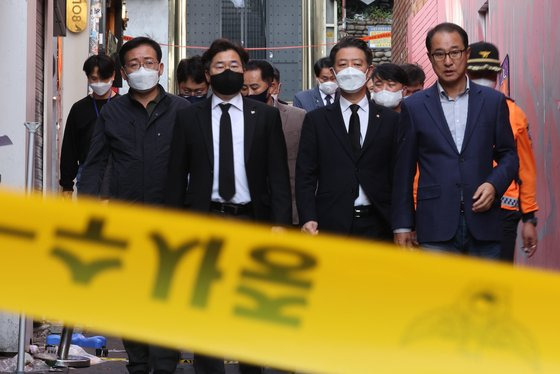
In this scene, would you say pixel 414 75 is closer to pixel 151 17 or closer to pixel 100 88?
pixel 100 88

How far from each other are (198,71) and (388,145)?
2821 millimetres

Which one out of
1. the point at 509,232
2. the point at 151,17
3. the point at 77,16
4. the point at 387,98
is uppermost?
the point at 151,17

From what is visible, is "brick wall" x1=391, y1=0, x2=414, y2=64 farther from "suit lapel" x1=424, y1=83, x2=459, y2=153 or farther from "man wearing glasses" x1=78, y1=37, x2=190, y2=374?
"suit lapel" x1=424, y1=83, x2=459, y2=153

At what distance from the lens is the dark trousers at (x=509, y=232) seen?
25.3 ft

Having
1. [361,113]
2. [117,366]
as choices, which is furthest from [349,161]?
[117,366]

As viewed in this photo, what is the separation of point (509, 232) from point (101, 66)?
4.28 metres

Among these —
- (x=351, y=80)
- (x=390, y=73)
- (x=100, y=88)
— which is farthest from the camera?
(x=100, y=88)

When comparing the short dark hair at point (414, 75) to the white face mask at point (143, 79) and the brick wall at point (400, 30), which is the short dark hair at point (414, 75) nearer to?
the white face mask at point (143, 79)

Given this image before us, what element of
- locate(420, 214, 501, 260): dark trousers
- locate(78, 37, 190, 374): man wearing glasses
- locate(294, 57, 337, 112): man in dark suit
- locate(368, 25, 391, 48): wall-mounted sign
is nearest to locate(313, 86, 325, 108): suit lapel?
locate(294, 57, 337, 112): man in dark suit

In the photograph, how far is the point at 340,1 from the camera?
40344 mm

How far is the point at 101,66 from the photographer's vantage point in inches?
436

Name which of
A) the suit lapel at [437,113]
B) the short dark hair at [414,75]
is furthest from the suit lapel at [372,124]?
the short dark hair at [414,75]

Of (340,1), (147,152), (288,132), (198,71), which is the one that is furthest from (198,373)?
(340,1)

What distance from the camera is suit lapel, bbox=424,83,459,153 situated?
23.6 feet
